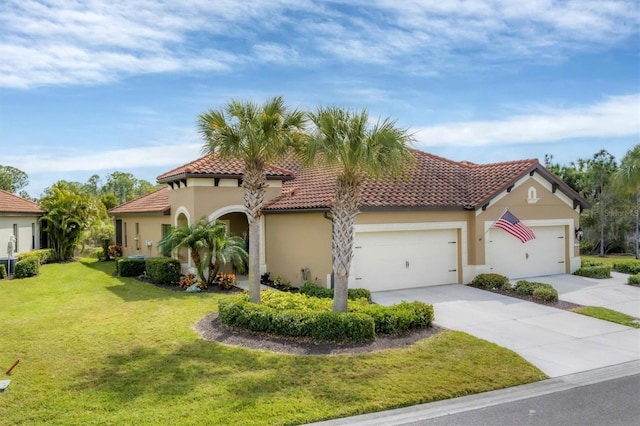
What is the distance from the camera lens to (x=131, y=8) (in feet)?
37.0

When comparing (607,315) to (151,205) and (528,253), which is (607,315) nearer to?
(528,253)

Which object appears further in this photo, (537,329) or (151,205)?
(151,205)

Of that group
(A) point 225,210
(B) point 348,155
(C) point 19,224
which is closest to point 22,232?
(C) point 19,224

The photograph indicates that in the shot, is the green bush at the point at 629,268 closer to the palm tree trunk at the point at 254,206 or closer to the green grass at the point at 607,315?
the green grass at the point at 607,315

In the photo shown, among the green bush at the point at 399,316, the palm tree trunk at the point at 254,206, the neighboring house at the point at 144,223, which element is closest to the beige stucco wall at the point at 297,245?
the palm tree trunk at the point at 254,206

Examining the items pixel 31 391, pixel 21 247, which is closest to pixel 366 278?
pixel 31 391

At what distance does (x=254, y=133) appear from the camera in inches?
462

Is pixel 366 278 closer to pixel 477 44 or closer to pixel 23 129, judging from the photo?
pixel 477 44

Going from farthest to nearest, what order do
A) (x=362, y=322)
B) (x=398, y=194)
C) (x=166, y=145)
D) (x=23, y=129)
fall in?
(x=166, y=145)
(x=23, y=129)
(x=398, y=194)
(x=362, y=322)

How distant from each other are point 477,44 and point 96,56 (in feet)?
37.7

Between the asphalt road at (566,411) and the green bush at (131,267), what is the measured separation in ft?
56.1

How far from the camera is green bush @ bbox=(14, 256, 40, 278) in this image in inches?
821

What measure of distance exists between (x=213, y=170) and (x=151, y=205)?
25.9ft

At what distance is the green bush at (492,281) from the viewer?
16.3 m
